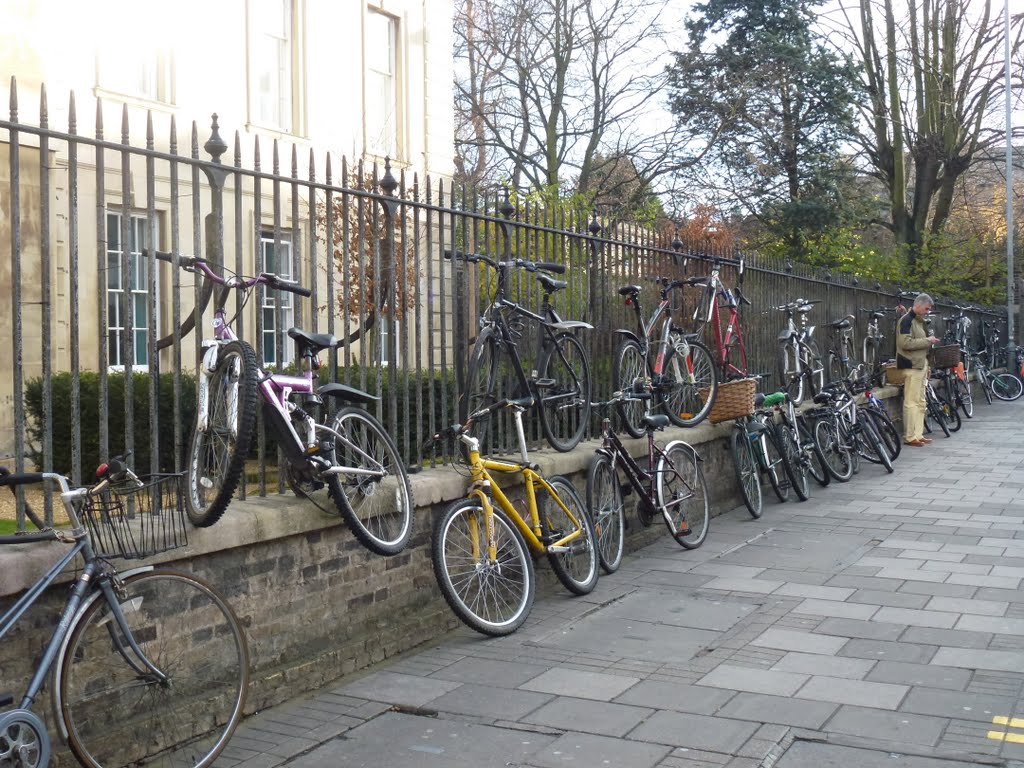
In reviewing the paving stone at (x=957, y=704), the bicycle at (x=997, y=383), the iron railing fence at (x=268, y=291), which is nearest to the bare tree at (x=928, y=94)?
the bicycle at (x=997, y=383)

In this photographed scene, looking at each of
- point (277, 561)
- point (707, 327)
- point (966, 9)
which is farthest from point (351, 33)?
point (966, 9)

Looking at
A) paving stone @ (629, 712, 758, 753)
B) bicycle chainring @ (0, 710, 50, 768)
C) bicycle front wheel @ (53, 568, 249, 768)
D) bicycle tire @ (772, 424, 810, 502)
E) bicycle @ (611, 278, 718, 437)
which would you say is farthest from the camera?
bicycle tire @ (772, 424, 810, 502)

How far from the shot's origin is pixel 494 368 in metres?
7.22

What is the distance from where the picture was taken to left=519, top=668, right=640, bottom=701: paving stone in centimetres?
529

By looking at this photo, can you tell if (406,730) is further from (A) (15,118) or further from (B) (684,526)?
(B) (684,526)

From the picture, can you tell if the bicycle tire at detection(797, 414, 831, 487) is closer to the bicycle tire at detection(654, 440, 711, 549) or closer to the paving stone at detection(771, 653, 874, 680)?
the bicycle tire at detection(654, 440, 711, 549)

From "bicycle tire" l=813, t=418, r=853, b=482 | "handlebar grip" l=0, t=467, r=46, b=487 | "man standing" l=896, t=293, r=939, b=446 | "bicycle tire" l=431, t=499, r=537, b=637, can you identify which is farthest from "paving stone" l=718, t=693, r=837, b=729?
"man standing" l=896, t=293, r=939, b=446

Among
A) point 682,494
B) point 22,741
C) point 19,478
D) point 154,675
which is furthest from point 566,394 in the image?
point 22,741

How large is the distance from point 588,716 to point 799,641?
169 centimetres

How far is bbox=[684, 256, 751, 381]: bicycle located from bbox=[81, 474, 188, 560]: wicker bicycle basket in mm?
5944

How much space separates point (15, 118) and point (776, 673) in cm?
399

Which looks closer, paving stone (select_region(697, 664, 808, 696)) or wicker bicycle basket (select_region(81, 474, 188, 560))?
wicker bicycle basket (select_region(81, 474, 188, 560))

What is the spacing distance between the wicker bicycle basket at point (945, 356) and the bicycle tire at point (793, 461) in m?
6.62

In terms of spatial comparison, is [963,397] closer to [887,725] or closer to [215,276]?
[887,725]
